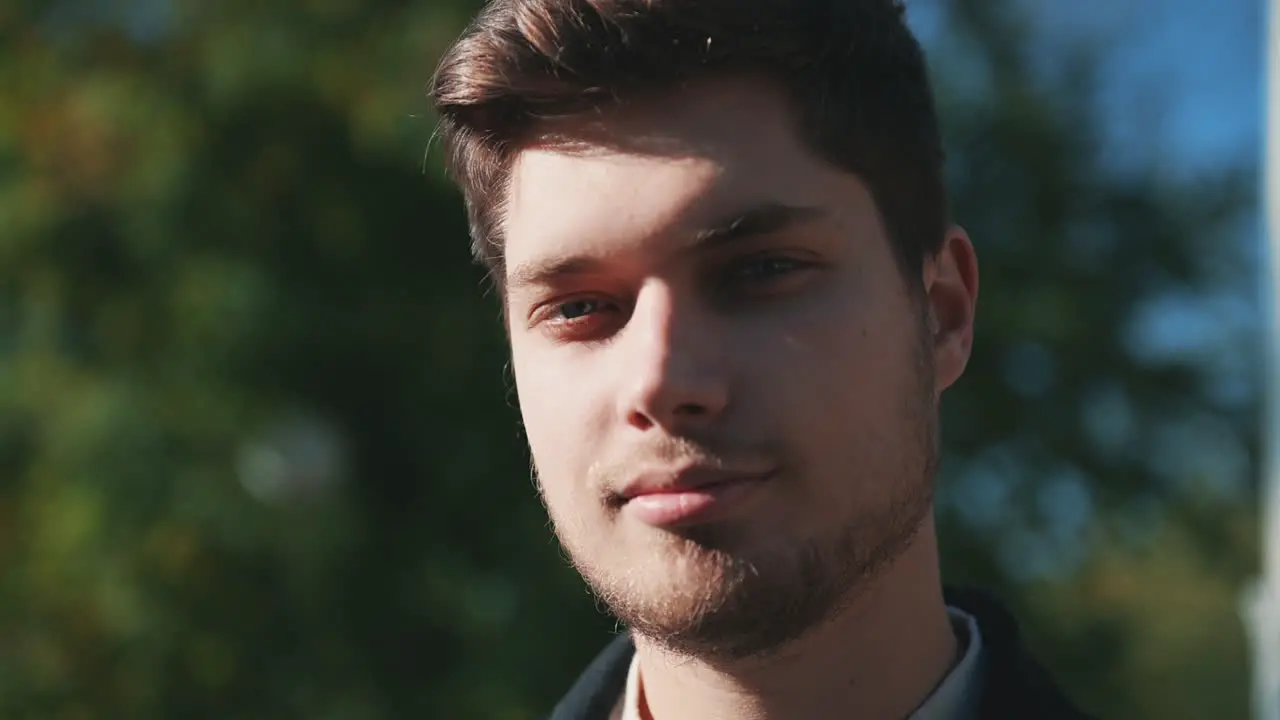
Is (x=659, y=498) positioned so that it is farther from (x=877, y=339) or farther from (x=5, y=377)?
(x=5, y=377)

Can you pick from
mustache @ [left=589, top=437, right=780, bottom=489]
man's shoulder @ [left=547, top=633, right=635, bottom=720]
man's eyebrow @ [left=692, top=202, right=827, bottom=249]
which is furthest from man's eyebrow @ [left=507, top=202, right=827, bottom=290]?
man's shoulder @ [left=547, top=633, right=635, bottom=720]

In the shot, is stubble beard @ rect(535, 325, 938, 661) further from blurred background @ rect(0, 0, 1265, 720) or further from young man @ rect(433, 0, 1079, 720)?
blurred background @ rect(0, 0, 1265, 720)

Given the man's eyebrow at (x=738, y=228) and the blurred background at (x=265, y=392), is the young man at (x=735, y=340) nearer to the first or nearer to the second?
the man's eyebrow at (x=738, y=228)

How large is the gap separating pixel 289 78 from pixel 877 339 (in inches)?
251

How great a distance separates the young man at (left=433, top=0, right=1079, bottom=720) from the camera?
1930mm

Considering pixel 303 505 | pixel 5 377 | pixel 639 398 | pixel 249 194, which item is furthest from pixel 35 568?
pixel 639 398

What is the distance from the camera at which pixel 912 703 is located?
211 centimetres

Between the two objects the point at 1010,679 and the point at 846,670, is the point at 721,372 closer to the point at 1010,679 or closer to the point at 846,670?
the point at 846,670

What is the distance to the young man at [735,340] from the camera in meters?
1.93

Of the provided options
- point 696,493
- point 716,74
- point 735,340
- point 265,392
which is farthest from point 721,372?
point 265,392

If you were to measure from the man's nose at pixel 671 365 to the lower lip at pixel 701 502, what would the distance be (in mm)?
86

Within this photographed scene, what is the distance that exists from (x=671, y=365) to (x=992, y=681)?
26.8 inches

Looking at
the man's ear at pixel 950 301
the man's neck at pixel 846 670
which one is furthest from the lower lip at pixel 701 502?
the man's ear at pixel 950 301

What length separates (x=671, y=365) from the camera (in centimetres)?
190
